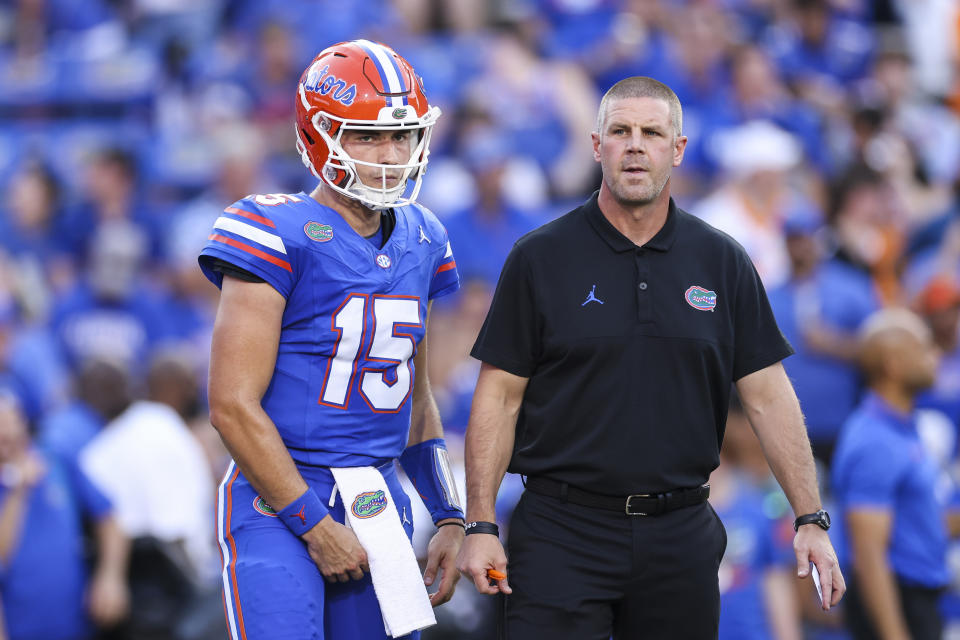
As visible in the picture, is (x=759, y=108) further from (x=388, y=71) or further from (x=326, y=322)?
(x=326, y=322)

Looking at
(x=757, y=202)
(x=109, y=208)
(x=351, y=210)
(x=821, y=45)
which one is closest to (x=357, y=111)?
(x=351, y=210)

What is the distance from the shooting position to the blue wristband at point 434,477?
13.1ft

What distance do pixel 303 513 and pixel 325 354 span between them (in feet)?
1.45

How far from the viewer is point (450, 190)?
30.9 feet

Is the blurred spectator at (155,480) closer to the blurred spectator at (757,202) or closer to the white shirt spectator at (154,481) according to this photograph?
the white shirt spectator at (154,481)

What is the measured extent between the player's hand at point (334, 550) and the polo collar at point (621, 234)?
1.18 meters

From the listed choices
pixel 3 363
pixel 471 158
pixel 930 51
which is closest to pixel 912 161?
pixel 930 51

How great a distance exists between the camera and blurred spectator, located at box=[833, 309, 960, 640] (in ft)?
19.0

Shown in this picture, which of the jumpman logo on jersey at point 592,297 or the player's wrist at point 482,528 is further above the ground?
the jumpman logo on jersey at point 592,297

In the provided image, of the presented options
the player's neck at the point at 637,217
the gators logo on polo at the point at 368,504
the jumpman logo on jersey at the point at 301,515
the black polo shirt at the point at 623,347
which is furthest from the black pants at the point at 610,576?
the player's neck at the point at 637,217

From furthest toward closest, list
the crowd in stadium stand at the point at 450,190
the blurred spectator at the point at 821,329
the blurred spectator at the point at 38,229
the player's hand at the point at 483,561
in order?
the blurred spectator at the point at 38,229
the blurred spectator at the point at 821,329
the crowd in stadium stand at the point at 450,190
the player's hand at the point at 483,561

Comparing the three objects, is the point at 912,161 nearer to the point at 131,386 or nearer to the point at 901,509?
the point at 901,509

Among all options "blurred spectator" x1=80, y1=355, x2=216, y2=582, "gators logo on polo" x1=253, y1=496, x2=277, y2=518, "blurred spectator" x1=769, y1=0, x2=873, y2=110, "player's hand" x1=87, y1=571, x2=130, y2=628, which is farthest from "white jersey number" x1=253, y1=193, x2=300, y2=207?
"blurred spectator" x1=769, y1=0, x2=873, y2=110

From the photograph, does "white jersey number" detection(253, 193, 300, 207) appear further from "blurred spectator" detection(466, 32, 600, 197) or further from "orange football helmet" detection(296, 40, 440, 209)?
"blurred spectator" detection(466, 32, 600, 197)
